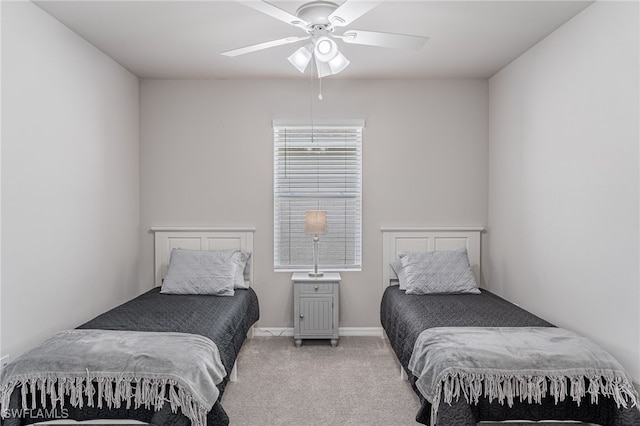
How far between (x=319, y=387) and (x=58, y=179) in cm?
229

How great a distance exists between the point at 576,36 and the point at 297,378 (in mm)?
3047

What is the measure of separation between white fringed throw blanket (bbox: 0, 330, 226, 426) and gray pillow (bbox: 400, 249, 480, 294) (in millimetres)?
A: 2171

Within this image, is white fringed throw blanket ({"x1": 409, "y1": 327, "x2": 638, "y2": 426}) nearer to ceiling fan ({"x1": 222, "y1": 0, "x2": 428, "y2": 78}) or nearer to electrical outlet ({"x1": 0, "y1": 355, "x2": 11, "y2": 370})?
ceiling fan ({"x1": 222, "y1": 0, "x2": 428, "y2": 78})

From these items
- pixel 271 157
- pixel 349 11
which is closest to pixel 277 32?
pixel 349 11

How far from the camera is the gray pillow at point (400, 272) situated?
13.5 feet

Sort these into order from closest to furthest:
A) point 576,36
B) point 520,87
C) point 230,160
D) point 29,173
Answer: point 29,173, point 576,36, point 520,87, point 230,160

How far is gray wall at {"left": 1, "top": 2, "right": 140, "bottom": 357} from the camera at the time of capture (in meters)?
2.58

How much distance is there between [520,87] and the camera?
148 inches

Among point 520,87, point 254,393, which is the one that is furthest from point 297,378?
point 520,87

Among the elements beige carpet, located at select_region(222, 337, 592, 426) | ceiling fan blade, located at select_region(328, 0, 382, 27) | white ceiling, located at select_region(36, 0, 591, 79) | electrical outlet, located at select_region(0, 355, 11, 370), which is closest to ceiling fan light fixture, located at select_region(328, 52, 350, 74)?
ceiling fan blade, located at select_region(328, 0, 382, 27)

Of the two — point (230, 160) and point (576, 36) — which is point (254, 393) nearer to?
point (230, 160)

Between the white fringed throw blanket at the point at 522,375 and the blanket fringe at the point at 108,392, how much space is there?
1.20m

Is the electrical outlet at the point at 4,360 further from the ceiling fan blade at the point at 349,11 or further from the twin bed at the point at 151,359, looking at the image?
the ceiling fan blade at the point at 349,11

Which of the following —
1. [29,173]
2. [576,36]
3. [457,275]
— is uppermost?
[576,36]
